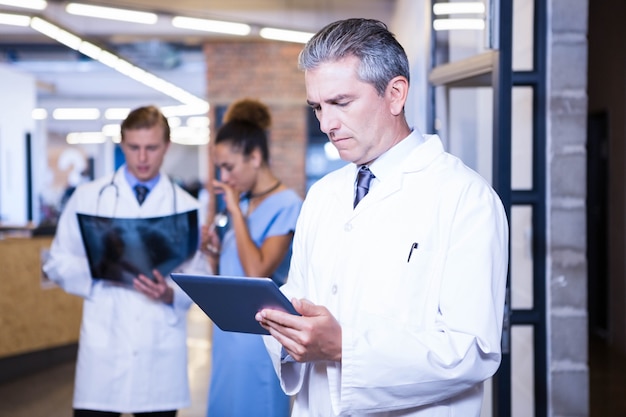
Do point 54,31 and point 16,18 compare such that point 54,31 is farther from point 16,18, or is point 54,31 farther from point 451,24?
point 451,24

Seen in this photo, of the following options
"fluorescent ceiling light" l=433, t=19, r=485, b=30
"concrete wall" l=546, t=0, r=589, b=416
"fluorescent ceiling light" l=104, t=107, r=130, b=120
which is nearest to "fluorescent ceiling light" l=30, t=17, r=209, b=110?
"fluorescent ceiling light" l=104, t=107, r=130, b=120

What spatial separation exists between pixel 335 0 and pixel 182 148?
514 cm

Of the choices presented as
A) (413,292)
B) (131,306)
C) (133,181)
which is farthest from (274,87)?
(413,292)

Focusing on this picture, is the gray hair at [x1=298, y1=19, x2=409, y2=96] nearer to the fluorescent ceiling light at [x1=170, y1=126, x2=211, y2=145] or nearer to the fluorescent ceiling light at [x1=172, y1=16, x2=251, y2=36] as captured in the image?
the fluorescent ceiling light at [x1=172, y1=16, x2=251, y2=36]

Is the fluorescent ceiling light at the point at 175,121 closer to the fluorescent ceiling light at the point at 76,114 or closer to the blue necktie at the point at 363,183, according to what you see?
the fluorescent ceiling light at the point at 76,114

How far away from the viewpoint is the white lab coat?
2.75 meters

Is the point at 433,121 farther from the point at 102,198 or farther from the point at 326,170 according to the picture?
the point at 326,170

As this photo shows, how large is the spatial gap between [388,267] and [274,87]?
30.4ft

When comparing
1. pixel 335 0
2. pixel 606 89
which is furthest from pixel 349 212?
pixel 335 0

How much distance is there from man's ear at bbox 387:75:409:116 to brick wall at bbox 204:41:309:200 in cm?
898

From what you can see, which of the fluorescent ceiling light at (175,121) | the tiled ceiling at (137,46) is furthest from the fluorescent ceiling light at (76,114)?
the fluorescent ceiling light at (175,121)

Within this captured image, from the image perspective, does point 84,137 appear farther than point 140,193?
Yes

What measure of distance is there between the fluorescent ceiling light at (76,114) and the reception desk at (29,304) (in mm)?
5596

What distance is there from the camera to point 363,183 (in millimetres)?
1744
